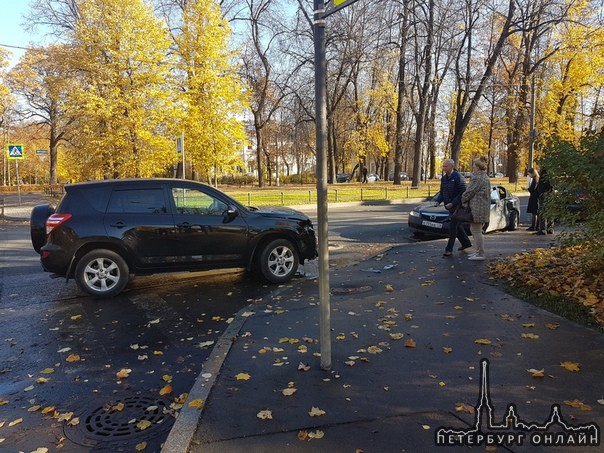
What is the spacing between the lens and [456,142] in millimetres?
30531

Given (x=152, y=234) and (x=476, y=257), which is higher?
(x=152, y=234)

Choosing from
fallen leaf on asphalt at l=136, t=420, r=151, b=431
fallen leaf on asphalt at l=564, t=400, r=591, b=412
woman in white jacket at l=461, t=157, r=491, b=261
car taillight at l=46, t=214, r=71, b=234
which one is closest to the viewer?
fallen leaf on asphalt at l=564, t=400, r=591, b=412

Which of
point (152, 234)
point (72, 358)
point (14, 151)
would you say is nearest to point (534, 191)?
point (152, 234)

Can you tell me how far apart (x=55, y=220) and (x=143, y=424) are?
14.4 feet

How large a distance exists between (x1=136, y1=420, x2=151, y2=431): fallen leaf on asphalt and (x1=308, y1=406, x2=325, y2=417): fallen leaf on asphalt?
118 centimetres

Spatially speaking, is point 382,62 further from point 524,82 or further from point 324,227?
point 324,227

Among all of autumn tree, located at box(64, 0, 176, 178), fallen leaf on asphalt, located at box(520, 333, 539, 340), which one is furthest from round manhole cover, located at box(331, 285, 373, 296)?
autumn tree, located at box(64, 0, 176, 178)

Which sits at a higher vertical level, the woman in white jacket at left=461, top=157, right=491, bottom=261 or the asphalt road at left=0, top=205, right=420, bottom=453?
the woman in white jacket at left=461, top=157, right=491, bottom=261

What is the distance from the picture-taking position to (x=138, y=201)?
712 cm

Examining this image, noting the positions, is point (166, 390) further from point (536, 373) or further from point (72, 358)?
point (536, 373)

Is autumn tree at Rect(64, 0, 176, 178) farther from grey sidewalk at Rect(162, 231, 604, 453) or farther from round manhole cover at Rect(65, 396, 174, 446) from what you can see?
round manhole cover at Rect(65, 396, 174, 446)

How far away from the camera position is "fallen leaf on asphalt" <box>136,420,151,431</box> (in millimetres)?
3328

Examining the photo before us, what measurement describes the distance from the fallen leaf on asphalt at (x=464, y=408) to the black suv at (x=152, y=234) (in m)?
4.61

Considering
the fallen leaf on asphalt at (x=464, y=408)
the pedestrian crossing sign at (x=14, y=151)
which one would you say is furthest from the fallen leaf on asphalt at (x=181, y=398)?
the pedestrian crossing sign at (x=14, y=151)
